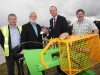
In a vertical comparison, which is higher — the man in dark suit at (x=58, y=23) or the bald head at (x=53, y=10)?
the bald head at (x=53, y=10)

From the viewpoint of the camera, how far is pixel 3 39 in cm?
454

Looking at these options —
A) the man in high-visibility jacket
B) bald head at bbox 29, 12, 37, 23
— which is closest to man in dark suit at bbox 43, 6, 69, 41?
bald head at bbox 29, 12, 37, 23

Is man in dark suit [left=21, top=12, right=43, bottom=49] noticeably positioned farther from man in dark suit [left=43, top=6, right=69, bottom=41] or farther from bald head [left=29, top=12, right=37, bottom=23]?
man in dark suit [left=43, top=6, right=69, bottom=41]

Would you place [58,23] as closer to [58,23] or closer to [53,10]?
[58,23]

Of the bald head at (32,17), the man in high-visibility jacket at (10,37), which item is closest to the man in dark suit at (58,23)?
the bald head at (32,17)

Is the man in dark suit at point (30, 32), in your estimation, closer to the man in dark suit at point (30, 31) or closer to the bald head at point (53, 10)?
the man in dark suit at point (30, 31)

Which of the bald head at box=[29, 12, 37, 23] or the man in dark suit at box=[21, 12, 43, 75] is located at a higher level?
the bald head at box=[29, 12, 37, 23]

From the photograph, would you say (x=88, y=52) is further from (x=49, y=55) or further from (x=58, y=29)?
(x=58, y=29)

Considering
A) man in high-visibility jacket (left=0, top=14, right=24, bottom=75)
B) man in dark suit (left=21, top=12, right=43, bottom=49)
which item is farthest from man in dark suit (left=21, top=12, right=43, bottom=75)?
man in high-visibility jacket (left=0, top=14, right=24, bottom=75)

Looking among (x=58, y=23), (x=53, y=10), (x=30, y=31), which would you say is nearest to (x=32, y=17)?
(x=30, y=31)

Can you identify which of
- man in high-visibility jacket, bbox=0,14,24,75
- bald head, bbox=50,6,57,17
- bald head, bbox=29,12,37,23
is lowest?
man in high-visibility jacket, bbox=0,14,24,75

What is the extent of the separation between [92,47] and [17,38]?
201cm

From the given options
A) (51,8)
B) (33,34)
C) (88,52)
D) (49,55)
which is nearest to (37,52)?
(49,55)

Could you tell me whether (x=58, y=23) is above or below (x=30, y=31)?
above
